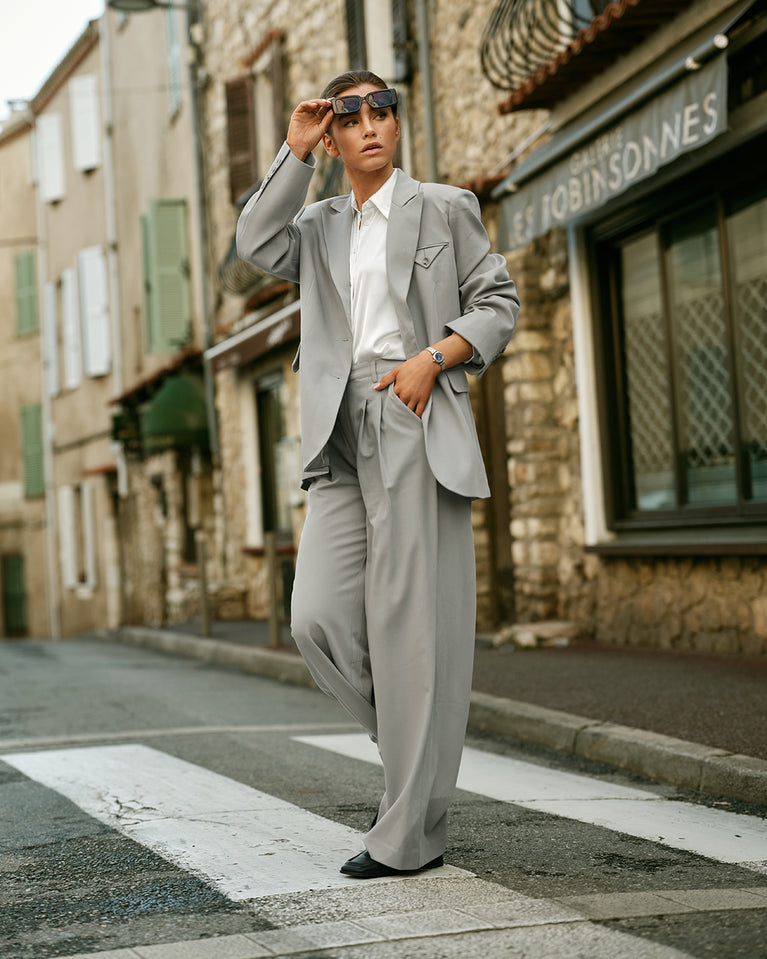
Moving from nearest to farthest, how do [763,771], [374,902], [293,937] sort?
[293,937], [374,902], [763,771]

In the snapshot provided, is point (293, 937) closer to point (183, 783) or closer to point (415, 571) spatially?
point (415, 571)

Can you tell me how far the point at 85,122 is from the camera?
23047mm

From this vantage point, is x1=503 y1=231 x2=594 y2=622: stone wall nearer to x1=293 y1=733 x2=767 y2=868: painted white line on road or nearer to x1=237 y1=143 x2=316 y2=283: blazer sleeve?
x1=293 y1=733 x2=767 y2=868: painted white line on road

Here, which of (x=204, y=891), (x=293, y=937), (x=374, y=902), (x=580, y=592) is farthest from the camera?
(x=580, y=592)

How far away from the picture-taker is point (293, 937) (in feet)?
8.57

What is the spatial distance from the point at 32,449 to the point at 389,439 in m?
24.9

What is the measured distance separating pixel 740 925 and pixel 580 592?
22.8 feet

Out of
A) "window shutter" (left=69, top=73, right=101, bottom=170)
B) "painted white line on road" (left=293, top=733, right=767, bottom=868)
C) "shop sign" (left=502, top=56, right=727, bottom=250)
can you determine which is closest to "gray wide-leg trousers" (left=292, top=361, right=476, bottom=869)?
"painted white line on road" (left=293, top=733, right=767, bottom=868)

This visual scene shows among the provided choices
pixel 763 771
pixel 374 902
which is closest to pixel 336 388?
pixel 374 902

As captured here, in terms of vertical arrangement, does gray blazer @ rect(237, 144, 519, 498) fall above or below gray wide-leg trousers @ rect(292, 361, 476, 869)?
above

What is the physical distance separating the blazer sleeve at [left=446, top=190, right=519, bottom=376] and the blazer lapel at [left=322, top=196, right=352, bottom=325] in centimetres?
26

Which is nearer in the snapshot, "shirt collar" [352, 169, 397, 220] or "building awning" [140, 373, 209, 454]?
"shirt collar" [352, 169, 397, 220]

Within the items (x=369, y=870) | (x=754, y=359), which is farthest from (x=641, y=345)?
(x=369, y=870)

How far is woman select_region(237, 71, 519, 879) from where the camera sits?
122 inches
